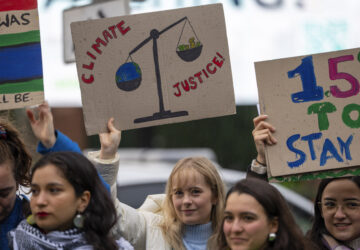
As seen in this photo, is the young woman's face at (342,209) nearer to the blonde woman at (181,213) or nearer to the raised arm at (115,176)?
the blonde woman at (181,213)

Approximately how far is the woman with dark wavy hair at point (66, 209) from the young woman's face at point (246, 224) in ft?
1.75

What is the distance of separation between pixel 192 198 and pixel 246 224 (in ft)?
2.77

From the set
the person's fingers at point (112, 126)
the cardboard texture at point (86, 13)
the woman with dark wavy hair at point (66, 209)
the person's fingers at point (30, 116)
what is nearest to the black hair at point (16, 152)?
the person's fingers at point (30, 116)

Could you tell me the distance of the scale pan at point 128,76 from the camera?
14.7ft

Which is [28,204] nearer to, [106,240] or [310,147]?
[106,240]

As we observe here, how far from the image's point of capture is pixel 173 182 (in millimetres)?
4656

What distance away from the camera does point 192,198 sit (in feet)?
15.0

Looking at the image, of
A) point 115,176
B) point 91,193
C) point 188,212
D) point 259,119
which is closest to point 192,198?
point 188,212

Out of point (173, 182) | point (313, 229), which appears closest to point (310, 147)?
point (313, 229)

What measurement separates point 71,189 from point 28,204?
420mm

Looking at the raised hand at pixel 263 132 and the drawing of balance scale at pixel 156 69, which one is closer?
the raised hand at pixel 263 132

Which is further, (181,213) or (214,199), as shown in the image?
(214,199)

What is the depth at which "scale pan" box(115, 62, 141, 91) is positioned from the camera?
14.7 feet

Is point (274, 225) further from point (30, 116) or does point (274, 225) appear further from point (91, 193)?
point (30, 116)
